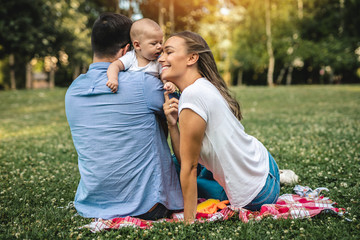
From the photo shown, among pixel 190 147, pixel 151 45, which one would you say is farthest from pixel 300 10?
pixel 190 147

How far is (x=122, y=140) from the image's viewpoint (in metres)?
3.22

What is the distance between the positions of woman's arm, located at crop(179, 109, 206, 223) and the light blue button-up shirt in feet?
1.05

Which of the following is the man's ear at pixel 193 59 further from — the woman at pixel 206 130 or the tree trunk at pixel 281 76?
the tree trunk at pixel 281 76

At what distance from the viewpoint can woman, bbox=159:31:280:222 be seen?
118 inches

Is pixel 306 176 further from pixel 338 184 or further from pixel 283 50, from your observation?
pixel 283 50

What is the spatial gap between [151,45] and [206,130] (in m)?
1.28

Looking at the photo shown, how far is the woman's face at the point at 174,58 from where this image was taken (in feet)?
10.3

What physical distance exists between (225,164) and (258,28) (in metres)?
37.7

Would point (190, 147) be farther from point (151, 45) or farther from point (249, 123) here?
point (249, 123)

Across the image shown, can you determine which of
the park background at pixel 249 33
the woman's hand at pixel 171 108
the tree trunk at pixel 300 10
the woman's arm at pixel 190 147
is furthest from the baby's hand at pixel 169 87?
the tree trunk at pixel 300 10

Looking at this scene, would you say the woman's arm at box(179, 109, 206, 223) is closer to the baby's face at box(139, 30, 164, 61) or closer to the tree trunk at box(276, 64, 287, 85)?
the baby's face at box(139, 30, 164, 61)

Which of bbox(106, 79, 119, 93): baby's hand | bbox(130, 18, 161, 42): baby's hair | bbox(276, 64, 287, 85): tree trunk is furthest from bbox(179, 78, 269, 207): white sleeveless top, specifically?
bbox(276, 64, 287, 85): tree trunk

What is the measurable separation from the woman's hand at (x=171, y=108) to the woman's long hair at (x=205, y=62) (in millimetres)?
450

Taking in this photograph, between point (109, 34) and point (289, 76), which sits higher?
point (289, 76)
